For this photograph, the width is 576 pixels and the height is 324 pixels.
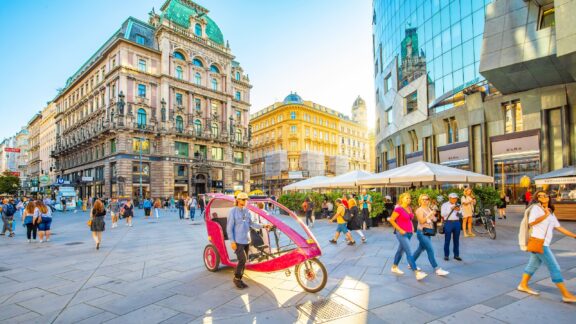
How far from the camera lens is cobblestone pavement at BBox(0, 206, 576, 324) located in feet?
14.6

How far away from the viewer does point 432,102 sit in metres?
28.0

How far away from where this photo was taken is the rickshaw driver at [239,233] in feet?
18.9

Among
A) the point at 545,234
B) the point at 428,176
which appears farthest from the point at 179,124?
the point at 545,234

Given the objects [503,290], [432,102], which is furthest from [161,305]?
[432,102]

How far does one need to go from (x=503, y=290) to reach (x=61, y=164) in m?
73.6

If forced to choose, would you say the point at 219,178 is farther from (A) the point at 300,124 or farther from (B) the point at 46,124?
(B) the point at 46,124

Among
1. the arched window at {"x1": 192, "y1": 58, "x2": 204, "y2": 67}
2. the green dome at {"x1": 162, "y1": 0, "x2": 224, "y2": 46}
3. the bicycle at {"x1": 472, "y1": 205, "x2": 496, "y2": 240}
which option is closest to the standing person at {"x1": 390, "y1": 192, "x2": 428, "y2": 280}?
the bicycle at {"x1": 472, "y1": 205, "x2": 496, "y2": 240}

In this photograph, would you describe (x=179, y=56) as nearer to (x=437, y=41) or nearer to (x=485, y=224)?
(x=437, y=41)

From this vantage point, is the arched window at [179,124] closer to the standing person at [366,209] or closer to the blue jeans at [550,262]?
the standing person at [366,209]

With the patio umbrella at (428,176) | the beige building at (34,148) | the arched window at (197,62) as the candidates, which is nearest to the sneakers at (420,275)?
the patio umbrella at (428,176)

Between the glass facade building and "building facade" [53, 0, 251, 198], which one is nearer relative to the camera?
the glass facade building

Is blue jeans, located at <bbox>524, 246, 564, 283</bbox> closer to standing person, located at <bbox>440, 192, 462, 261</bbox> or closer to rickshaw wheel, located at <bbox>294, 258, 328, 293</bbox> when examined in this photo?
standing person, located at <bbox>440, 192, 462, 261</bbox>

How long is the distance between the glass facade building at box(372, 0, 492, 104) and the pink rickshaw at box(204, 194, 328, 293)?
23.7 m

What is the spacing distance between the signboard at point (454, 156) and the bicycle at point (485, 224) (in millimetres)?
13714
